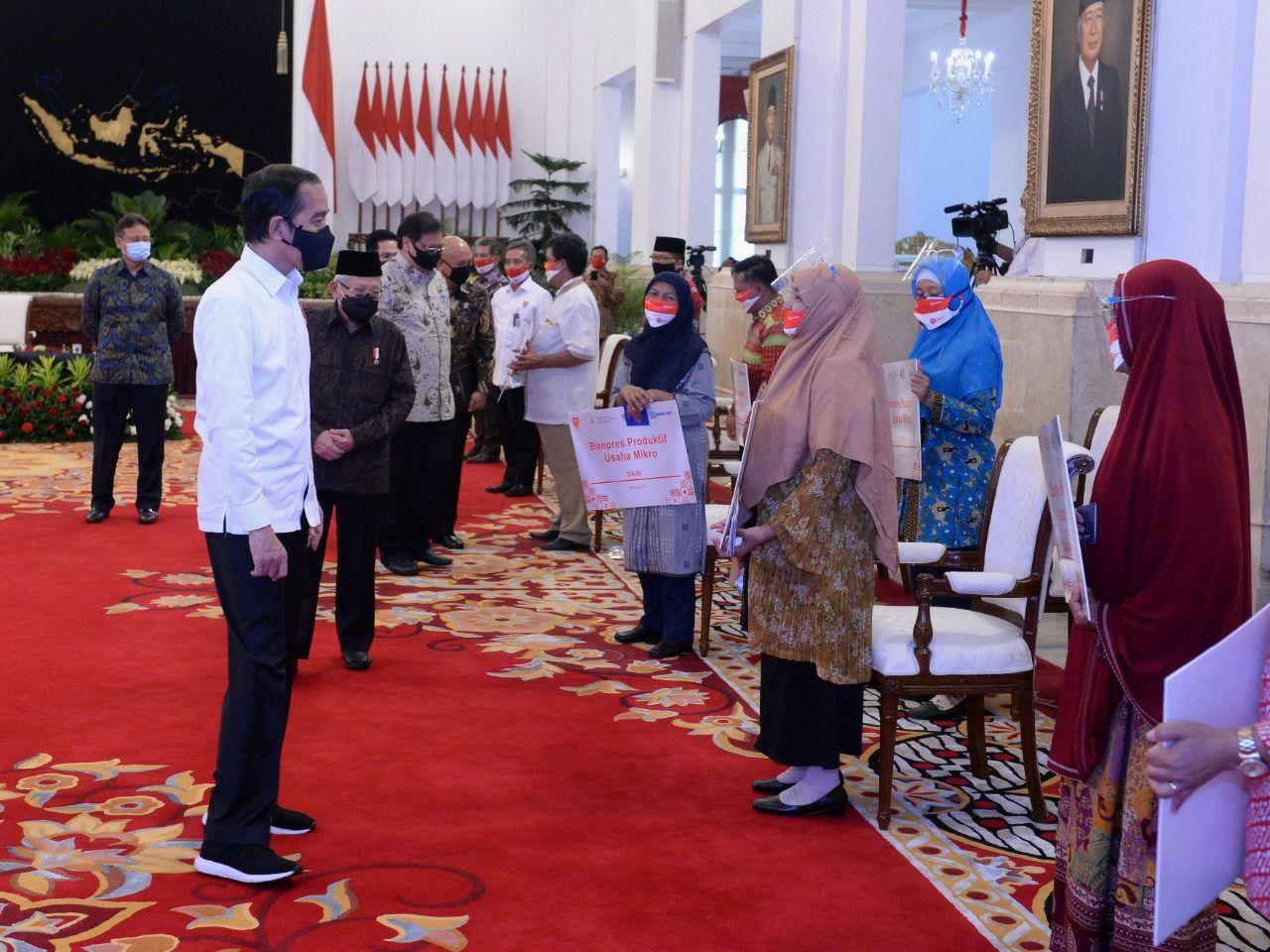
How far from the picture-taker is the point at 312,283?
1429cm

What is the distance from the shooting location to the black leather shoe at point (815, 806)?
3.62 metres

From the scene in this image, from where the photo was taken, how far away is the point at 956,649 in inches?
143

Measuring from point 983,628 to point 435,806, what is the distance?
1553mm

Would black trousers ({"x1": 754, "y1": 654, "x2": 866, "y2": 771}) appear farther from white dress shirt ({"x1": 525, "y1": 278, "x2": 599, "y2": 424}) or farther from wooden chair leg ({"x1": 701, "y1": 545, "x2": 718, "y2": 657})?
white dress shirt ({"x1": 525, "y1": 278, "x2": 599, "y2": 424})

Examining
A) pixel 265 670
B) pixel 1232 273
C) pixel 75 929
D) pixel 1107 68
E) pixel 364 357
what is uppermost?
pixel 1107 68

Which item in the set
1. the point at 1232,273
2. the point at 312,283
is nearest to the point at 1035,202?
the point at 1232,273

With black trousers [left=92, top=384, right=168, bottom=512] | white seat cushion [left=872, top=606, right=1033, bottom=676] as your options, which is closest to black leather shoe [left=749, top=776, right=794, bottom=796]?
white seat cushion [left=872, top=606, right=1033, bottom=676]

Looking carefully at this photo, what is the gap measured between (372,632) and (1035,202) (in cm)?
359

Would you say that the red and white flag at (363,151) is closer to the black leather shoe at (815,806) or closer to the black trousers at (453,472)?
the black trousers at (453,472)

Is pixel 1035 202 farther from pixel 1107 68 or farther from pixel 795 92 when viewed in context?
pixel 795 92

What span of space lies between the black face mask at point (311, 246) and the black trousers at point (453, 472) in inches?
148

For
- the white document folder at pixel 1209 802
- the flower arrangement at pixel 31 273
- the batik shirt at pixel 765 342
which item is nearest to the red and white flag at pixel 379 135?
the flower arrangement at pixel 31 273

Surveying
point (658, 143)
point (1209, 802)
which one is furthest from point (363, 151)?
point (1209, 802)

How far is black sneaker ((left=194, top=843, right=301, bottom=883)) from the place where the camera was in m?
3.11
